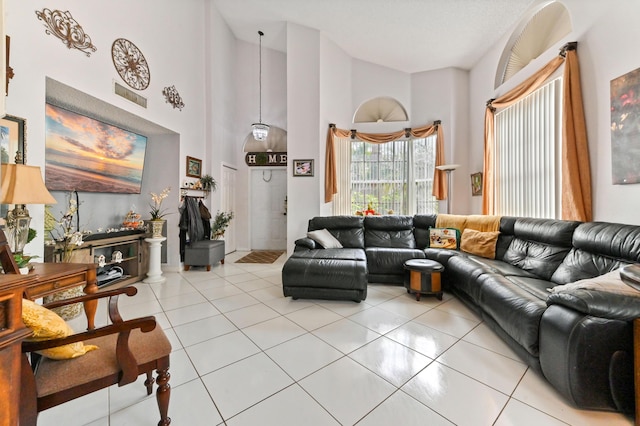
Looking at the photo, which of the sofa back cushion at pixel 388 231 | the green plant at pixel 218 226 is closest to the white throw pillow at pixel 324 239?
the sofa back cushion at pixel 388 231

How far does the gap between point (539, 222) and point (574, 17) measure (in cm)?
214

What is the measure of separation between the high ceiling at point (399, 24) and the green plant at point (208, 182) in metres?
3.17

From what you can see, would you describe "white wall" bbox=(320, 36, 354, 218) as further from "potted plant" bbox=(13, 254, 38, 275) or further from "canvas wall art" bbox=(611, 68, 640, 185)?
"canvas wall art" bbox=(611, 68, 640, 185)

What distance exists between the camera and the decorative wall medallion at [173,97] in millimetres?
3645

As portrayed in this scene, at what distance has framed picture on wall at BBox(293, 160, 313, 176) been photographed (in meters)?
4.50

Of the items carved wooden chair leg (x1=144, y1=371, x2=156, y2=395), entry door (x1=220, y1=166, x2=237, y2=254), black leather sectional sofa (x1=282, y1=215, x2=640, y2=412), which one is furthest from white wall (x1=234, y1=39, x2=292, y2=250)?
carved wooden chair leg (x1=144, y1=371, x2=156, y2=395)

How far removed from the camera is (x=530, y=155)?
3156mm

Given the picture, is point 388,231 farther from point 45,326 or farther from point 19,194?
point 19,194

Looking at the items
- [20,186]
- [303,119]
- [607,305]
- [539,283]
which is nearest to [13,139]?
[20,186]

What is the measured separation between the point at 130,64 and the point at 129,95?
41cm

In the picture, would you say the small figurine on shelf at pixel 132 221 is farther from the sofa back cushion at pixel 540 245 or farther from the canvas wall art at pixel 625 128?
the canvas wall art at pixel 625 128

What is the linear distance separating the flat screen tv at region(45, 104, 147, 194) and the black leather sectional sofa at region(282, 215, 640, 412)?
2.68 meters

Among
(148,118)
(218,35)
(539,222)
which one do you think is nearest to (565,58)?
(539,222)

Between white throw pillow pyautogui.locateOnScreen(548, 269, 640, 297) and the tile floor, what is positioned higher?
Result: white throw pillow pyautogui.locateOnScreen(548, 269, 640, 297)
